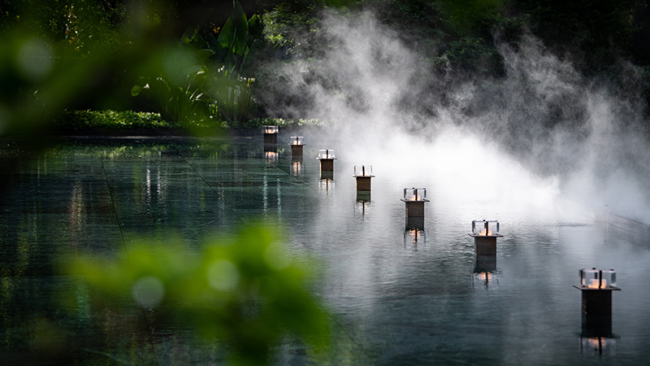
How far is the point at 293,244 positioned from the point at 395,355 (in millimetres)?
3823

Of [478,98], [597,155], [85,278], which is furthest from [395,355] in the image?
[478,98]

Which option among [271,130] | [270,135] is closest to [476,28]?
[271,130]

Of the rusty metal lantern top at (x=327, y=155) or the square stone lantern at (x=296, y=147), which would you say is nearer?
the rusty metal lantern top at (x=327, y=155)

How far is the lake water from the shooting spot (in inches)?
214

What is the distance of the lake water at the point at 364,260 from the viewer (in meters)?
5.43

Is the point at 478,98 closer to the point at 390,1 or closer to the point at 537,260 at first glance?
the point at 390,1

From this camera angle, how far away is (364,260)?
8.22 metres

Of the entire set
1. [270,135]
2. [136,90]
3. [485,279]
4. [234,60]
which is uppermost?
[234,60]

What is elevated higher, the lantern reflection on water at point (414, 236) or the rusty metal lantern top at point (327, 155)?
the rusty metal lantern top at point (327, 155)

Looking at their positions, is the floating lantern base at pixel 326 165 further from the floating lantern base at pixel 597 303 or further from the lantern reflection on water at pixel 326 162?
the floating lantern base at pixel 597 303

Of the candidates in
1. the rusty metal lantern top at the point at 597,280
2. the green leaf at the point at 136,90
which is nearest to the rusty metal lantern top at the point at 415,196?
the rusty metal lantern top at the point at 597,280

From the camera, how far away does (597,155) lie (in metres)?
22.1

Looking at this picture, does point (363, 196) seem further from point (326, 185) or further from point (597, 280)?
point (597, 280)

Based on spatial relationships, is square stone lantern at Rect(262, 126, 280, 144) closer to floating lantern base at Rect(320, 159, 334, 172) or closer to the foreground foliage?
floating lantern base at Rect(320, 159, 334, 172)
